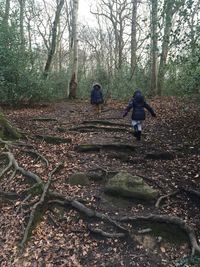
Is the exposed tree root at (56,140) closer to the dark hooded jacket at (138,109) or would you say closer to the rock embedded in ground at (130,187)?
the dark hooded jacket at (138,109)

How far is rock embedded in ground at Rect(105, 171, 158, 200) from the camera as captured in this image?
6.87 metres

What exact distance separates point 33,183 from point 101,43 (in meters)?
31.8

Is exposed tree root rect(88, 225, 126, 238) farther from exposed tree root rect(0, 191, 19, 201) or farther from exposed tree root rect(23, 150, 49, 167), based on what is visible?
exposed tree root rect(23, 150, 49, 167)


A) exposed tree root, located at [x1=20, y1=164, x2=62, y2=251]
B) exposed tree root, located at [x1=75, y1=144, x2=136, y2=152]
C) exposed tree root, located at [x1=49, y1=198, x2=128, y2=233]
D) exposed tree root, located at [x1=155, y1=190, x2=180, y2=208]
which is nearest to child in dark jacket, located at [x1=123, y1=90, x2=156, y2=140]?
exposed tree root, located at [x1=75, y1=144, x2=136, y2=152]

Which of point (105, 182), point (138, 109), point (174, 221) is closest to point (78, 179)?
point (105, 182)

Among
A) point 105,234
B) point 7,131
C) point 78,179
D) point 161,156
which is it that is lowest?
point 105,234

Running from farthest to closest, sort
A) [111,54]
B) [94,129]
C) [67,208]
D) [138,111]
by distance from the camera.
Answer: [111,54] < [94,129] < [138,111] < [67,208]

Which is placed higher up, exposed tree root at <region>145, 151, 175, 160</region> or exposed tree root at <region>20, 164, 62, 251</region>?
exposed tree root at <region>145, 151, 175, 160</region>

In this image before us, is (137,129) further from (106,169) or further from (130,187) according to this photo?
(130,187)

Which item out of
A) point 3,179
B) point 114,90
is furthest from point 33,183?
point 114,90

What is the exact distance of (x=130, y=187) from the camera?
6.98 m

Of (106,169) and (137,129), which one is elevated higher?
(137,129)

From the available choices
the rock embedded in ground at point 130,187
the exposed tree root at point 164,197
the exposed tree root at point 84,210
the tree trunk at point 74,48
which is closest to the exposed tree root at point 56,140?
the rock embedded in ground at point 130,187

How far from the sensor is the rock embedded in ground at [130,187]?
6.87 m
